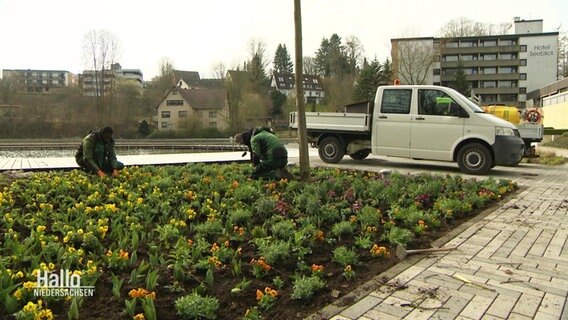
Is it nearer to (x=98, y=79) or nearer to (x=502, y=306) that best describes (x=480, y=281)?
(x=502, y=306)

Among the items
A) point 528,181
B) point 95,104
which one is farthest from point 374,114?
point 95,104

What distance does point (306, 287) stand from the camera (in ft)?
9.96

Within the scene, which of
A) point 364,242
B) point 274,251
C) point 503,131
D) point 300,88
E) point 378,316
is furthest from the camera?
point 503,131

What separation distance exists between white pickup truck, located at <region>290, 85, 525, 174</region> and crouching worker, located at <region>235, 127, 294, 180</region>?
169 inches

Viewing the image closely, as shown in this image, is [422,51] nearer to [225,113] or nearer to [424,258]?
[225,113]

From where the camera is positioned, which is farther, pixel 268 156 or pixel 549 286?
pixel 268 156

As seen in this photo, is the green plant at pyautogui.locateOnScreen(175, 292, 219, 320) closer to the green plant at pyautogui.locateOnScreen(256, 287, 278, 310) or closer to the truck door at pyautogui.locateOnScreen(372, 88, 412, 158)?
the green plant at pyautogui.locateOnScreen(256, 287, 278, 310)

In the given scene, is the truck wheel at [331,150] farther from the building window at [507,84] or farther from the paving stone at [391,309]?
the building window at [507,84]

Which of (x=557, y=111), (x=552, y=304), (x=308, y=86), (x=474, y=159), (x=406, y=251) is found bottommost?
(x=552, y=304)

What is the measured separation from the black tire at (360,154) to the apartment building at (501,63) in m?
68.8

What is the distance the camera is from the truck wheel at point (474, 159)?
33.5 feet

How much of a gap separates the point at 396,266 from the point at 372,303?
852mm

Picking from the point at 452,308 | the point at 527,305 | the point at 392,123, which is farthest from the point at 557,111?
the point at 452,308

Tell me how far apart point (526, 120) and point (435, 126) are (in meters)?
9.39
